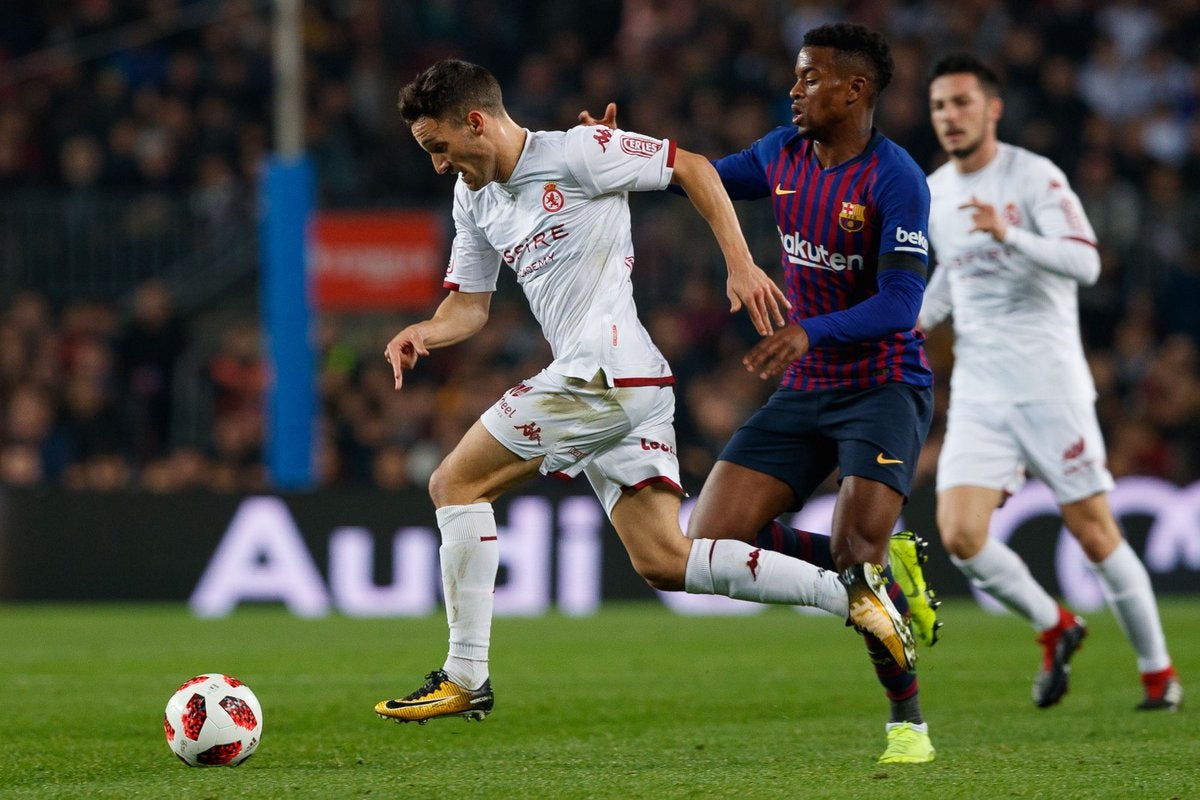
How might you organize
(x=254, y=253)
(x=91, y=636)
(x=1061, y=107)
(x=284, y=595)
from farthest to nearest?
(x=254, y=253), (x=1061, y=107), (x=284, y=595), (x=91, y=636)

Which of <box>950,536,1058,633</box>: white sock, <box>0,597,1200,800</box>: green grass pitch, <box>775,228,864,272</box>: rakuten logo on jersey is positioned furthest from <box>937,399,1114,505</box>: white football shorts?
<box>775,228,864,272</box>: rakuten logo on jersey

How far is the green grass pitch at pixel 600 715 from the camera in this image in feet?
16.9

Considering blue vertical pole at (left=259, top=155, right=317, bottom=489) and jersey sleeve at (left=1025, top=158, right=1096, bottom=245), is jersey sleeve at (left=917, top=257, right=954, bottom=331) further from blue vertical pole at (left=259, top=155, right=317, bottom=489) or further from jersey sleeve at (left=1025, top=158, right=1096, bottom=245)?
blue vertical pole at (left=259, top=155, right=317, bottom=489)

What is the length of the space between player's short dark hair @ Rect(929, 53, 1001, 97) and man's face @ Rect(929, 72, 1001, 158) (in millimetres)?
16

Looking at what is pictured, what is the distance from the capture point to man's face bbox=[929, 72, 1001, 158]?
7410 millimetres

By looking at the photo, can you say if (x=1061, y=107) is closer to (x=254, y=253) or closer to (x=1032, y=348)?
(x=254, y=253)

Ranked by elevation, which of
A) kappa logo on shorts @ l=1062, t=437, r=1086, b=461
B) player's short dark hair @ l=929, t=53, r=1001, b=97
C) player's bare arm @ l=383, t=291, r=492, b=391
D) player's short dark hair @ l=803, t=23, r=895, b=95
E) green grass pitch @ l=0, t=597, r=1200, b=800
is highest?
player's short dark hair @ l=929, t=53, r=1001, b=97

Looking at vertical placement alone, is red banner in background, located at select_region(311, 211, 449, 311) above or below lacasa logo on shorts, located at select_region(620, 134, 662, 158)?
above

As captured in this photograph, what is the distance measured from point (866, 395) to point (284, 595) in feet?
25.1

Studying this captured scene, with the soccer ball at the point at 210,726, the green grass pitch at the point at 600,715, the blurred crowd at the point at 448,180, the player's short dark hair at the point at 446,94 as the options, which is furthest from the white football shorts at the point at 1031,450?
the blurred crowd at the point at 448,180

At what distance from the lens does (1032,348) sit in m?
7.49

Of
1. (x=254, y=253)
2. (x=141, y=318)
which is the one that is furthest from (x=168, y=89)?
(x=141, y=318)

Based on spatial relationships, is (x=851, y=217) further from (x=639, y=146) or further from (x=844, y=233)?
(x=639, y=146)

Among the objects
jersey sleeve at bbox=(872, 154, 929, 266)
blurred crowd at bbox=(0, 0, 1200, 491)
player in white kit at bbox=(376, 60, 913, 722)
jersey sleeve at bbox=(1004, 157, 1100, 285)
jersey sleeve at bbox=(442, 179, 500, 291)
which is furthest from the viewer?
blurred crowd at bbox=(0, 0, 1200, 491)
